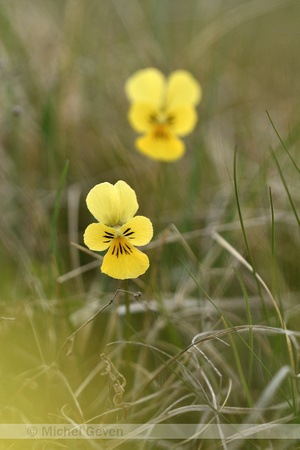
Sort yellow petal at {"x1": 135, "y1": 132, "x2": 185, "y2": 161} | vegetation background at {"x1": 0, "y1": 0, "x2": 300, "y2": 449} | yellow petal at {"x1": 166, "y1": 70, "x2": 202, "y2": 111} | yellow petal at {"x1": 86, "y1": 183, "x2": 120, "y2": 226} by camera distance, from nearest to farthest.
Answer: yellow petal at {"x1": 86, "y1": 183, "x2": 120, "y2": 226} → vegetation background at {"x1": 0, "y1": 0, "x2": 300, "y2": 449} → yellow petal at {"x1": 135, "y1": 132, "x2": 185, "y2": 161} → yellow petal at {"x1": 166, "y1": 70, "x2": 202, "y2": 111}

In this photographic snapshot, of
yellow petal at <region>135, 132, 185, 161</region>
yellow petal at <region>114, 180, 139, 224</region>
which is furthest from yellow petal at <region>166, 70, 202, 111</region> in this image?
yellow petal at <region>114, 180, 139, 224</region>

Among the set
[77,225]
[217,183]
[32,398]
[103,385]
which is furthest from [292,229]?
[32,398]

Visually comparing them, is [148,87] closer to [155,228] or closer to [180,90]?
[180,90]

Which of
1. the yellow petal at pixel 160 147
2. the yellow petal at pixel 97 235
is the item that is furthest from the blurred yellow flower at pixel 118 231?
the yellow petal at pixel 160 147

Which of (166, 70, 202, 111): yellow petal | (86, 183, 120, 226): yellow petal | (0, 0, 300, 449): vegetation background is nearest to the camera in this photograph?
(86, 183, 120, 226): yellow petal

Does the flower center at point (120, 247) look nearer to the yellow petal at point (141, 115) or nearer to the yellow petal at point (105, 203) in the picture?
the yellow petal at point (105, 203)

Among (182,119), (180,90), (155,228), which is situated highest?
(180,90)

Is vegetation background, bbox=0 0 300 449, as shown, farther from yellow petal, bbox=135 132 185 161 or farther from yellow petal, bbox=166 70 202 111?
yellow petal, bbox=166 70 202 111

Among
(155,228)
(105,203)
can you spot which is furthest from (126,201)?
(155,228)
